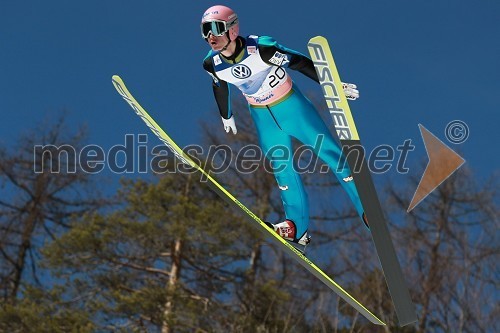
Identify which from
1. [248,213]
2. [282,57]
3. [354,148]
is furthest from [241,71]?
[248,213]

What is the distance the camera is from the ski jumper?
5.52 metres

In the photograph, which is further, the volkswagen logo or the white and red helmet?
the volkswagen logo

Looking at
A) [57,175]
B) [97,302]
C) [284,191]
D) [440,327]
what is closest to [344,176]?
[284,191]

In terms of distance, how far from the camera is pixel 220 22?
5410 millimetres

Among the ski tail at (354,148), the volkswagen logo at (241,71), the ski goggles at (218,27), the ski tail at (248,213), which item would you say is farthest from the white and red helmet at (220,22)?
the ski tail at (248,213)

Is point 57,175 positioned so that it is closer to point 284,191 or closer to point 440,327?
point 440,327

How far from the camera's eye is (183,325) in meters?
15.9

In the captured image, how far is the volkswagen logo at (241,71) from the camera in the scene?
A: 5.58 metres

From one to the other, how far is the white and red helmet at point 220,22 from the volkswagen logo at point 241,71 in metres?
0.21

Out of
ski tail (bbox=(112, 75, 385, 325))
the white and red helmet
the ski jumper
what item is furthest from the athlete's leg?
the white and red helmet

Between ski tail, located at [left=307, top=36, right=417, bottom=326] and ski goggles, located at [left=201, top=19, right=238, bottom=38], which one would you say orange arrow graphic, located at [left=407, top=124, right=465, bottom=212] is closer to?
ski tail, located at [left=307, top=36, right=417, bottom=326]

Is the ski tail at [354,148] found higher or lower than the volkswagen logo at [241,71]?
lower

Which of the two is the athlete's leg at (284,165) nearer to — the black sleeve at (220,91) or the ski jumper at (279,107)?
the ski jumper at (279,107)

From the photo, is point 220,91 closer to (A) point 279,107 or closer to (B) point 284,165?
(A) point 279,107
